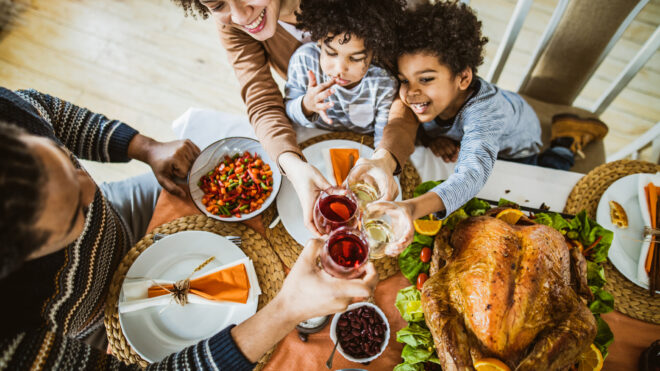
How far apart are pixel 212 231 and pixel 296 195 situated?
350 mm

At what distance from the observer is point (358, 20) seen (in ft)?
3.93

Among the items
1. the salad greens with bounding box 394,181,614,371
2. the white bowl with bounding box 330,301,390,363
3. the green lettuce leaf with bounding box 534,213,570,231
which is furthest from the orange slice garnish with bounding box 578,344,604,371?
the white bowl with bounding box 330,301,390,363

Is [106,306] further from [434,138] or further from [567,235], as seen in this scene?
[567,235]

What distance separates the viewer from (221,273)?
1.11 m

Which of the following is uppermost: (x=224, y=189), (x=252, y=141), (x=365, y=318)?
(x=252, y=141)

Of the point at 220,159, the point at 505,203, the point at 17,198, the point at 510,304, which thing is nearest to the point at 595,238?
the point at 505,203

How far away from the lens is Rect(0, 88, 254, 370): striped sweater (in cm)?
84

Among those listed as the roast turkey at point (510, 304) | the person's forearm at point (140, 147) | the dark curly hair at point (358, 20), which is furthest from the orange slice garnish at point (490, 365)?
the person's forearm at point (140, 147)

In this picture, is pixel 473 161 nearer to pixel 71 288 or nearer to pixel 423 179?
pixel 423 179

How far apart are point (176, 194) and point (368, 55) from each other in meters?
0.95

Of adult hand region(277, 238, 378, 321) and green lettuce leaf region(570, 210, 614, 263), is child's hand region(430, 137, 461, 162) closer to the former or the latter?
green lettuce leaf region(570, 210, 614, 263)

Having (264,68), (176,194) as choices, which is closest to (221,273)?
(176,194)

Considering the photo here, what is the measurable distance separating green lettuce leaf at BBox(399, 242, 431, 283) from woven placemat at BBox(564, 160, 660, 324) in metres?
0.69

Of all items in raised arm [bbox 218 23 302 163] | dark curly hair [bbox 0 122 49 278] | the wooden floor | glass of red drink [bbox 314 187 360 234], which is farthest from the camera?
the wooden floor
